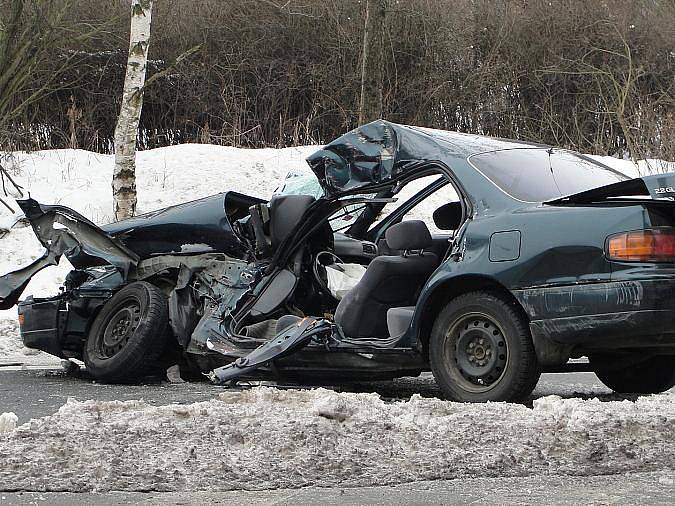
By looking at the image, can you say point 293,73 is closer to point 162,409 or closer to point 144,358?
point 144,358

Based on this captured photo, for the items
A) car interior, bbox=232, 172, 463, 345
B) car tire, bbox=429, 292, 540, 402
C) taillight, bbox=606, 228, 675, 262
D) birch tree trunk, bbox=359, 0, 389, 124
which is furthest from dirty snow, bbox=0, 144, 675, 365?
→ taillight, bbox=606, 228, 675, 262

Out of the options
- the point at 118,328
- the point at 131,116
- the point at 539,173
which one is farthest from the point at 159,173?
the point at 539,173

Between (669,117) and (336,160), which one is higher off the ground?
(669,117)

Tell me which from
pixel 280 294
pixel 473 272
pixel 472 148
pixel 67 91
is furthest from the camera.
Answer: pixel 67 91

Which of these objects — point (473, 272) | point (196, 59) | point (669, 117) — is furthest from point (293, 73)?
point (473, 272)

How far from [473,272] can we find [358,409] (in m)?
1.37

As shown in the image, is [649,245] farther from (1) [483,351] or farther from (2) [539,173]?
(2) [539,173]

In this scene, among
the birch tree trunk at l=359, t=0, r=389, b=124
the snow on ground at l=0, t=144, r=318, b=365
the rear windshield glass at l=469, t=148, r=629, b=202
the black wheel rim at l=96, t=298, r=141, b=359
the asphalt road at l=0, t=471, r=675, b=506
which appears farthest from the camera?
the snow on ground at l=0, t=144, r=318, b=365

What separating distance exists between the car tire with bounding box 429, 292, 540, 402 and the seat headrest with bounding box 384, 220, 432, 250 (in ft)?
1.63

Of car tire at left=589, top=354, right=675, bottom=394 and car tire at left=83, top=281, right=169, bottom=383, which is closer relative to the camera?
car tire at left=589, top=354, right=675, bottom=394

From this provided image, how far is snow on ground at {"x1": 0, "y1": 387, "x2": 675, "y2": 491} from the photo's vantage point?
504 cm

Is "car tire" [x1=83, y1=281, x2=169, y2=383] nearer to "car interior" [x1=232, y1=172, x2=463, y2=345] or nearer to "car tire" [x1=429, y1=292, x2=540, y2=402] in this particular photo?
"car interior" [x1=232, y1=172, x2=463, y2=345]

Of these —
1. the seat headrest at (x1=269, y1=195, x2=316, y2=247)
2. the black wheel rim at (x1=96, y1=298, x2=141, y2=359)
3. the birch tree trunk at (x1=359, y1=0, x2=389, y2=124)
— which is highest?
the birch tree trunk at (x1=359, y1=0, x2=389, y2=124)

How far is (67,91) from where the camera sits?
71.2 ft
